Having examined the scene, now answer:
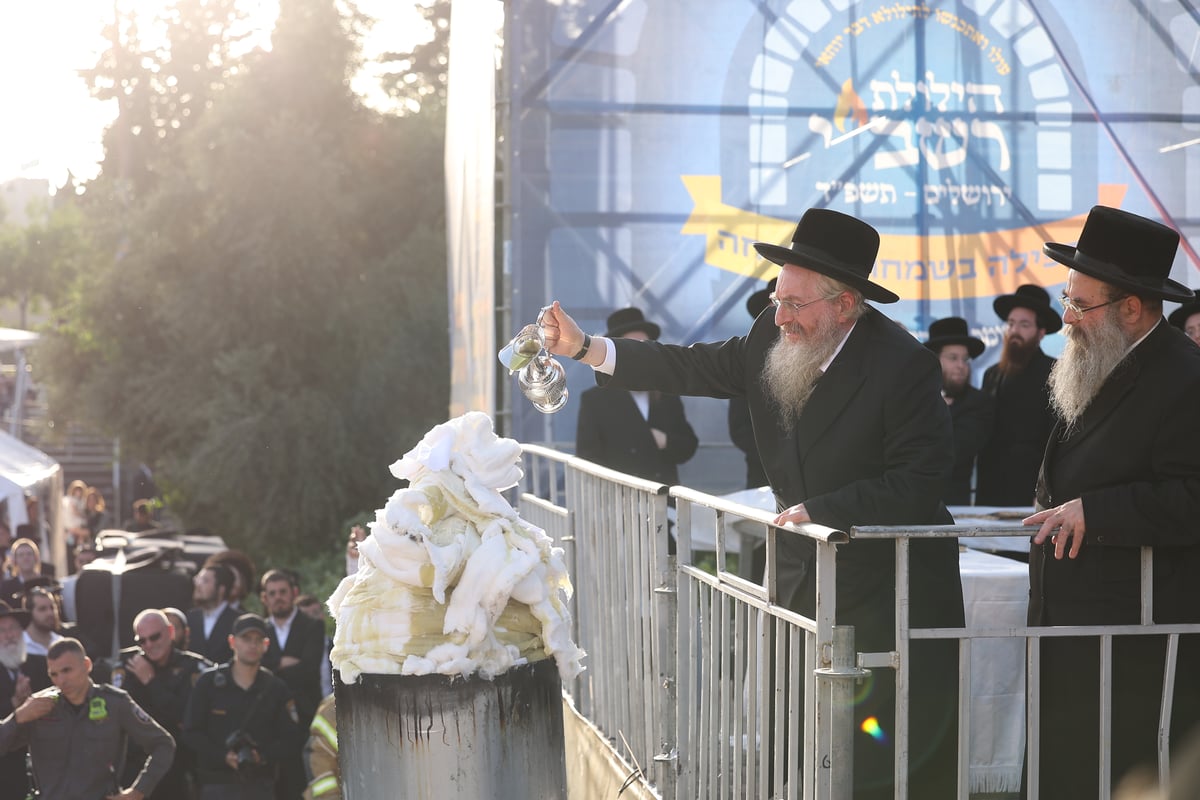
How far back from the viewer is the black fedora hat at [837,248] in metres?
3.66

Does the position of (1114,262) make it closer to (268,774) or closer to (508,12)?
(268,774)

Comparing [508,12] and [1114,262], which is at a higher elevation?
[508,12]

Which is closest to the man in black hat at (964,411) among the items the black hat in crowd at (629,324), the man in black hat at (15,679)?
the black hat in crowd at (629,324)

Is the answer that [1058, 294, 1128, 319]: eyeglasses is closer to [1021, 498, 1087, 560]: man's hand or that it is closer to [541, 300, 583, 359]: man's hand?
[1021, 498, 1087, 560]: man's hand

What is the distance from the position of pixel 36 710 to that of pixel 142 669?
0.82 metres

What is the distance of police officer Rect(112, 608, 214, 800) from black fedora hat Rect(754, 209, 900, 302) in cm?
558

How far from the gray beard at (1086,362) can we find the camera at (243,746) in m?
5.46

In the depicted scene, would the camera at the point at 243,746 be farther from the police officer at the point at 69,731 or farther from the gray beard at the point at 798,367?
the gray beard at the point at 798,367

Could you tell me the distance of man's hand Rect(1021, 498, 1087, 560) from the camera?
3.18m

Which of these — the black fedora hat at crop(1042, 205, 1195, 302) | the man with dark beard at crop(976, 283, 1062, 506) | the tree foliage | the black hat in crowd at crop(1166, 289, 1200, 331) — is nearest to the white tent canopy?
the tree foliage

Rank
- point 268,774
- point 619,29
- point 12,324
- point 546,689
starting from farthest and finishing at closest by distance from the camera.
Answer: point 12,324 < point 619,29 < point 268,774 < point 546,689

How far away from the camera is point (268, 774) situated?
25.7 feet

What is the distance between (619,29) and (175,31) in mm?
23105

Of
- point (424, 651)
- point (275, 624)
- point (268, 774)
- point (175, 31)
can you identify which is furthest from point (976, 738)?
point (175, 31)
